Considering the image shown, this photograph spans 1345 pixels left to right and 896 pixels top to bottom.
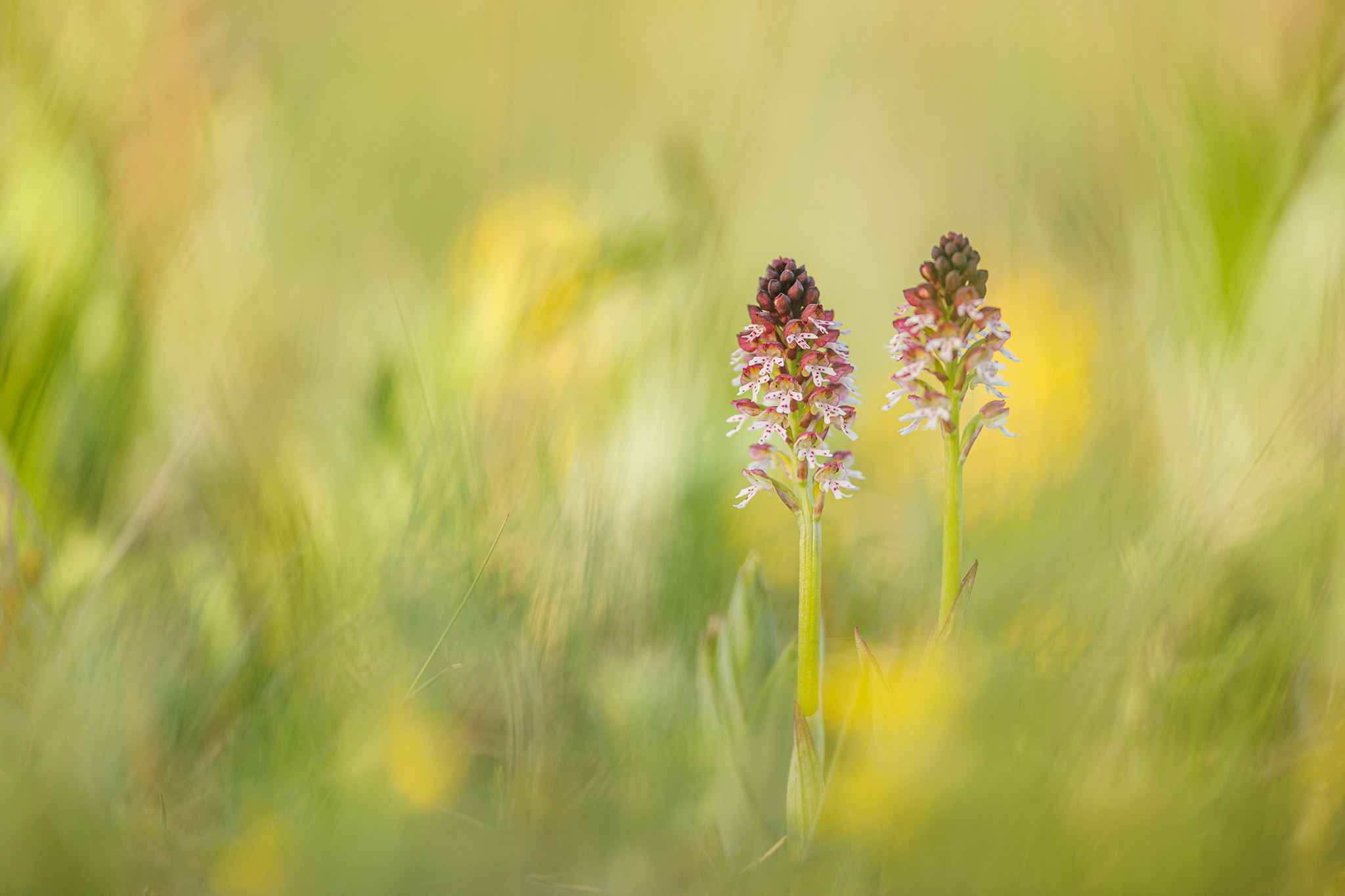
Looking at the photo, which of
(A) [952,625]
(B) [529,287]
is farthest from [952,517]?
(B) [529,287]

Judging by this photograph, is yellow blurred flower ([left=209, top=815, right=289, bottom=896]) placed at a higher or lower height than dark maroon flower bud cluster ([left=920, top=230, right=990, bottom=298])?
lower

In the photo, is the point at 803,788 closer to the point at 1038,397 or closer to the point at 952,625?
the point at 952,625

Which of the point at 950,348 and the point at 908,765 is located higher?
the point at 950,348

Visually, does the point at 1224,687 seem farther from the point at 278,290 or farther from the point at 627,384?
the point at 278,290

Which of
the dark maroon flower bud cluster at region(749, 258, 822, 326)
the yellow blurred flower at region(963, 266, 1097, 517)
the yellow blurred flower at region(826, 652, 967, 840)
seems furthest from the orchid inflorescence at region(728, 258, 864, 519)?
the yellow blurred flower at region(963, 266, 1097, 517)

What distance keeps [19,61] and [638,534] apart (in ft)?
2.18

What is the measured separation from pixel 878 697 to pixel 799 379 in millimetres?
185

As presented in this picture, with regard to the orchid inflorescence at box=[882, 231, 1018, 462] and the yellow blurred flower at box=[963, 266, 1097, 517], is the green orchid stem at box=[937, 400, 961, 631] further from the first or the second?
the yellow blurred flower at box=[963, 266, 1097, 517]

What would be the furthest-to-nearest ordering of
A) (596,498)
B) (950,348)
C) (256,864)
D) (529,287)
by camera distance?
(529,287) → (596,498) → (950,348) → (256,864)

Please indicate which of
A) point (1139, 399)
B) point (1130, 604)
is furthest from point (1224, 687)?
point (1139, 399)

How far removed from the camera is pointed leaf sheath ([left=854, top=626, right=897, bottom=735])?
0.45m

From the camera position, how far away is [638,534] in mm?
667

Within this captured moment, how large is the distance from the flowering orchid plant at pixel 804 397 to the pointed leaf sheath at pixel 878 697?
37 mm

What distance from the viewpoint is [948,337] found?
0.48 m
